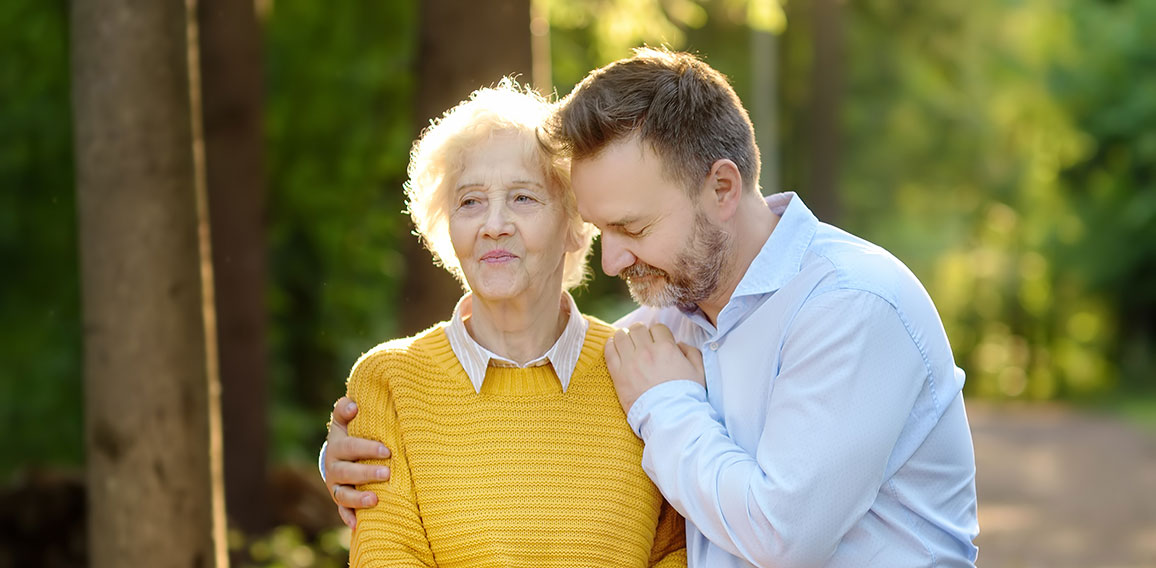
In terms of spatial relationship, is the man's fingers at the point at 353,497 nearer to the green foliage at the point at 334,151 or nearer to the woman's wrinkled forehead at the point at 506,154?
the woman's wrinkled forehead at the point at 506,154

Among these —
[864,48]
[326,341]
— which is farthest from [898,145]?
[326,341]

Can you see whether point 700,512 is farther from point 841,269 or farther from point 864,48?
point 864,48

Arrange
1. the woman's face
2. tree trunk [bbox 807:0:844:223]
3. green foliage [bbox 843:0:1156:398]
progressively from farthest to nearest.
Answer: green foliage [bbox 843:0:1156:398] → tree trunk [bbox 807:0:844:223] → the woman's face

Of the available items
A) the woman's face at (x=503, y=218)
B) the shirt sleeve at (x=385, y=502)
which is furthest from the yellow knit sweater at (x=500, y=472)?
the woman's face at (x=503, y=218)

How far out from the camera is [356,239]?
38.1 ft

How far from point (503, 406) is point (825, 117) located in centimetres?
1401

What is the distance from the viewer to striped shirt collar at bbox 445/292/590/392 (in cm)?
337

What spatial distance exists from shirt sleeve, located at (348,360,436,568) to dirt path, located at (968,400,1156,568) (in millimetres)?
7632

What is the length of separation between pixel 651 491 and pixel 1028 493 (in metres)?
11.3

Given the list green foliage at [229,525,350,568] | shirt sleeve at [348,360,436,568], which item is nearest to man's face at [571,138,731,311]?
shirt sleeve at [348,360,436,568]

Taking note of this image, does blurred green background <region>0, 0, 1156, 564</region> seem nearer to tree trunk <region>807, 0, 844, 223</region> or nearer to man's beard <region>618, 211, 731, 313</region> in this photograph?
tree trunk <region>807, 0, 844, 223</region>

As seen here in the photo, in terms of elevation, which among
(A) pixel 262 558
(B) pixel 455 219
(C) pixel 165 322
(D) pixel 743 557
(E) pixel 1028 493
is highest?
(B) pixel 455 219

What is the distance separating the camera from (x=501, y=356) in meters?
3.43

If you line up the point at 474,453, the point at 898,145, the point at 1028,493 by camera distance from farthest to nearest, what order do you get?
the point at 898,145, the point at 1028,493, the point at 474,453
